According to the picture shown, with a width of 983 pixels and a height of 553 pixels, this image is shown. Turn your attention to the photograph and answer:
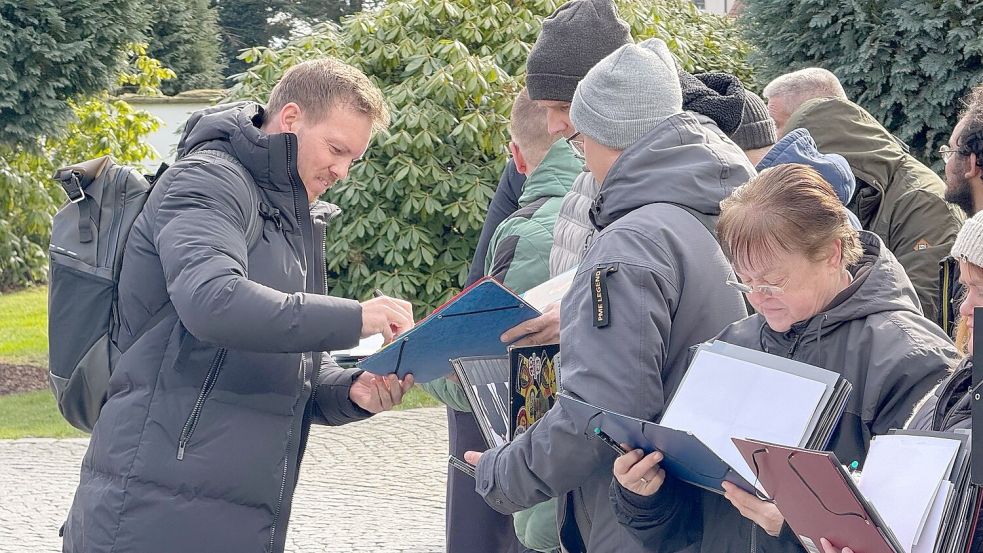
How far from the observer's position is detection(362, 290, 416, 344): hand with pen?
3082 mm

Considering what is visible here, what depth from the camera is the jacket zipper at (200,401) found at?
304cm

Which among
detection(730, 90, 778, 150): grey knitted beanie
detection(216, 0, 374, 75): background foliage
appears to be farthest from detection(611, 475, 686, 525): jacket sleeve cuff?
detection(216, 0, 374, 75): background foliage

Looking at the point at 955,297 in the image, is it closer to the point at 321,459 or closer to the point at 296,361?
the point at 296,361

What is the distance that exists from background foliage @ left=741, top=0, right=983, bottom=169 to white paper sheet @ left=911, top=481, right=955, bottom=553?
20.4 feet

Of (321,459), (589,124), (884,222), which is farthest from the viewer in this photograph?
(321,459)

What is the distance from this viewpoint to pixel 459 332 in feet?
9.98

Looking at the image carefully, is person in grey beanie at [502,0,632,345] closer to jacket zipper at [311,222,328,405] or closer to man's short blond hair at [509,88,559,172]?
man's short blond hair at [509,88,559,172]

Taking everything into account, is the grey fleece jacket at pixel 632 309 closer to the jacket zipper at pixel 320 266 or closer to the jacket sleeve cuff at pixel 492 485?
the jacket sleeve cuff at pixel 492 485

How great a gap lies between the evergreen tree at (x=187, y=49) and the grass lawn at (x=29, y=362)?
1703 cm

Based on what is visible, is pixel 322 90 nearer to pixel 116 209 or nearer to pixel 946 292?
pixel 116 209

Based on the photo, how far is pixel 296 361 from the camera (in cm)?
324

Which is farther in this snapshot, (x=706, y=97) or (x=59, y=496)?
(x=59, y=496)

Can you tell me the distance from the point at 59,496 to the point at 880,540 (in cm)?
635

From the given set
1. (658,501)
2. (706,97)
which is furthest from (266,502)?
(706,97)
